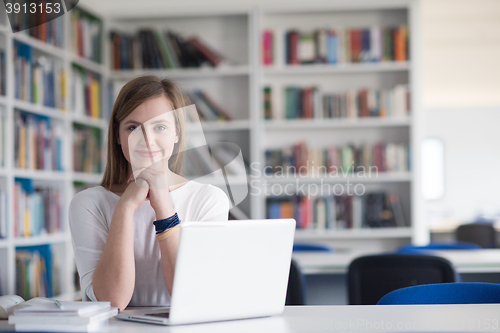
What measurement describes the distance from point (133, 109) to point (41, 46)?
227 centimetres

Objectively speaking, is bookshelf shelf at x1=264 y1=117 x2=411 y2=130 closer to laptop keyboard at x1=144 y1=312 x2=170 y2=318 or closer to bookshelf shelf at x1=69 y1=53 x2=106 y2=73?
bookshelf shelf at x1=69 y1=53 x2=106 y2=73

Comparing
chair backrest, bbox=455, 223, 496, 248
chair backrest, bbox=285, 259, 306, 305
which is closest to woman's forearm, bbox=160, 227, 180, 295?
chair backrest, bbox=285, 259, 306, 305

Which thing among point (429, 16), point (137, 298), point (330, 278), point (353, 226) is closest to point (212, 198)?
point (137, 298)

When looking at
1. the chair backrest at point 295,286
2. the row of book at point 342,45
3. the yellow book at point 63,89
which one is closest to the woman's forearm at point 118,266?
the chair backrest at point 295,286

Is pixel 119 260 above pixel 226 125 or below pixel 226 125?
below

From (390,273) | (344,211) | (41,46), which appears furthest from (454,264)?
(41,46)

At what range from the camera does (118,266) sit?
120 cm

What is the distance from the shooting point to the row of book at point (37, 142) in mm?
3057

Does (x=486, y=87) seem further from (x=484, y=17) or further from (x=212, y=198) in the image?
(x=212, y=198)

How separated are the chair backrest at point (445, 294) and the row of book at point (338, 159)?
8.74ft

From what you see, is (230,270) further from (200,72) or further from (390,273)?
(200,72)

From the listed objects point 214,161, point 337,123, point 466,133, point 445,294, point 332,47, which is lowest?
point 445,294

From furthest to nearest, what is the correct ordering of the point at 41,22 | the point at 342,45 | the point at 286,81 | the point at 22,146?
1. the point at 286,81
2. the point at 342,45
3. the point at 41,22
4. the point at 22,146

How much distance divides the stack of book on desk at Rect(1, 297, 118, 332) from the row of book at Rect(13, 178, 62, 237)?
2.21 meters
